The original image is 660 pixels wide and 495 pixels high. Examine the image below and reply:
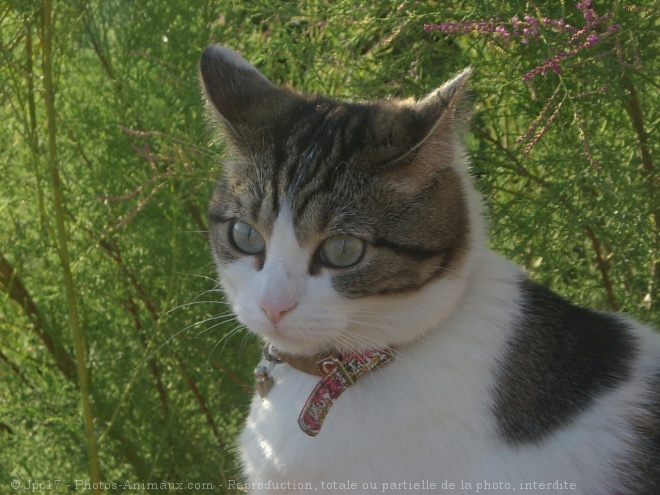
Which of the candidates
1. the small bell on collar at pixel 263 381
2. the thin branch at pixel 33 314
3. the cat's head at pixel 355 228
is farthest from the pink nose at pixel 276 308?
the thin branch at pixel 33 314

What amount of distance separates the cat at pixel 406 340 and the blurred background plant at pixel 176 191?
1.23 ft

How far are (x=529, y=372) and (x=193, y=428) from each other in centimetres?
122

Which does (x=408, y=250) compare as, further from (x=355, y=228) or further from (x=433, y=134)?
(x=433, y=134)

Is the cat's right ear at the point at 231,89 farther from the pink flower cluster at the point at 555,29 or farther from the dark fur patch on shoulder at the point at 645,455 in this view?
the dark fur patch on shoulder at the point at 645,455

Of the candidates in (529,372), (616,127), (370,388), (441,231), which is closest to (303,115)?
(441,231)

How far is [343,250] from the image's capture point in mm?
1430

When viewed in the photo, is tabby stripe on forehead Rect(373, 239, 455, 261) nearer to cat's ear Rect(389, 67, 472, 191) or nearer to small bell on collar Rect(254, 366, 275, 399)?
cat's ear Rect(389, 67, 472, 191)

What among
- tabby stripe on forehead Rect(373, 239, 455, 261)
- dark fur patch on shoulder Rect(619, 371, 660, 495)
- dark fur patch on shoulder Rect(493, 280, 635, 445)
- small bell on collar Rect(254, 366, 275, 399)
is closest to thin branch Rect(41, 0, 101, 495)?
small bell on collar Rect(254, 366, 275, 399)

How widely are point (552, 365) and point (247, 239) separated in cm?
64

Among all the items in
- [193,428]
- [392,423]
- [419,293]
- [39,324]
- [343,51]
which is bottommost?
[193,428]

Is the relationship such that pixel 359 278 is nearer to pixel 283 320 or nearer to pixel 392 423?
pixel 283 320

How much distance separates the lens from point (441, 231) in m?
1.47

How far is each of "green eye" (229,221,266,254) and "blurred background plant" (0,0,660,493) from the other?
0.37 meters

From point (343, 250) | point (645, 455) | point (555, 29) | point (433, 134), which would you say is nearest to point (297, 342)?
point (343, 250)
